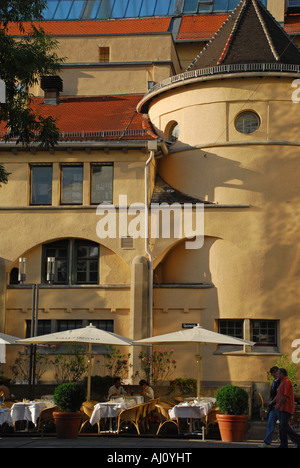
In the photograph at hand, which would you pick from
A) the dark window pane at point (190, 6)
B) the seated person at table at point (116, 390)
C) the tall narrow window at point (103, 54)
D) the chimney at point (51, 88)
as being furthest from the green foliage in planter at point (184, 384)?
the dark window pane at point (190, 6)

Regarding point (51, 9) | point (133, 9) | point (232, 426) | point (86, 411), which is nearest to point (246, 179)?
point (86, 411)

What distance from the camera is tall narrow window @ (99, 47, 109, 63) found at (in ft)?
141

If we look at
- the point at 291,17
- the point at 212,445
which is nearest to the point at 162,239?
the point at 212,445

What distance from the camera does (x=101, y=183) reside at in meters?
32.3

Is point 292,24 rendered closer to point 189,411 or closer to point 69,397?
point 189,411

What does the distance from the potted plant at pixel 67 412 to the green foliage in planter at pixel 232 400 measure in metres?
3.52

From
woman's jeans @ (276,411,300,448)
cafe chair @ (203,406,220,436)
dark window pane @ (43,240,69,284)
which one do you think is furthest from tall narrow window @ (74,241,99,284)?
woman's jeans @ (276,411,300,448)

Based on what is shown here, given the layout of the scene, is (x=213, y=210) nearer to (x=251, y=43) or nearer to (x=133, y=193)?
(x=133, y=193)

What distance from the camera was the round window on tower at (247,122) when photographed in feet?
105

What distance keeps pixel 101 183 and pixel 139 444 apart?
15.2 m

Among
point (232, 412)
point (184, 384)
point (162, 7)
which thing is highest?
point (162, 7)

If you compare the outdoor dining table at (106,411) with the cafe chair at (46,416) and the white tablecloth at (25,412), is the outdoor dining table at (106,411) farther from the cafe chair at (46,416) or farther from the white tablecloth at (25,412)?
the white tablecloth at (25,412)

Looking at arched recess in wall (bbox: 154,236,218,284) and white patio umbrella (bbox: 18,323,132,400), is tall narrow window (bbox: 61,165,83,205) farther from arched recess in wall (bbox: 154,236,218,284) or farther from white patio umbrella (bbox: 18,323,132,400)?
white patio umbrella (bbox: 18,323,132,400)

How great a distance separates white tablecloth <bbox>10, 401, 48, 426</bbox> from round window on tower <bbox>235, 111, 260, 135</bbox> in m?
14.8
